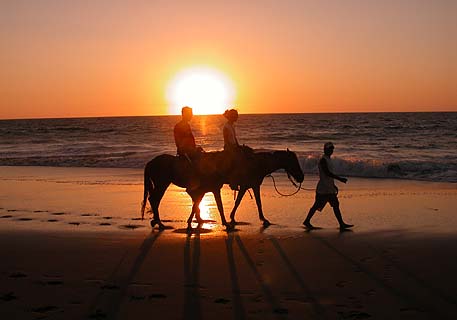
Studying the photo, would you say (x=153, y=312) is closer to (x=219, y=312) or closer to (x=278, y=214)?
(x=219, y=312)

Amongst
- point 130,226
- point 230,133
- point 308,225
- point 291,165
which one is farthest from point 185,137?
point 308,225

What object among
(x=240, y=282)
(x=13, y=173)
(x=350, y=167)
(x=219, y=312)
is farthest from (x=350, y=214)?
(x=13, y=173)

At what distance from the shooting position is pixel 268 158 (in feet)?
37.8

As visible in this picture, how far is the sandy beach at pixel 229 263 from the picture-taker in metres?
5.87

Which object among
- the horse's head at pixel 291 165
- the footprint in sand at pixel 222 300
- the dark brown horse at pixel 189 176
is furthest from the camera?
the horse's head at pixel 291 165

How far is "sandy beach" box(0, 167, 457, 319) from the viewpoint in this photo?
19.2 ft

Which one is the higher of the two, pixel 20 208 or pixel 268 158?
pixel 268 158

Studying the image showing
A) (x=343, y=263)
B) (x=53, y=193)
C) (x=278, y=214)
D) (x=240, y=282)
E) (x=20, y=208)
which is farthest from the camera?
(x=53, y=193)

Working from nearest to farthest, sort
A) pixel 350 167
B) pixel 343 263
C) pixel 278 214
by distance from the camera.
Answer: pixel 343 263, pixel 278 214, pixel 350 167

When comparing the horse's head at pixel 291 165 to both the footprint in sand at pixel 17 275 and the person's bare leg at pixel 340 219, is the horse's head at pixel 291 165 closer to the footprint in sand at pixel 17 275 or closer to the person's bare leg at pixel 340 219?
the person's bare leg at pixel 340 219

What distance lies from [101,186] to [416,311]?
542 inches

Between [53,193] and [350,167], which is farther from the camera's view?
[350,167]

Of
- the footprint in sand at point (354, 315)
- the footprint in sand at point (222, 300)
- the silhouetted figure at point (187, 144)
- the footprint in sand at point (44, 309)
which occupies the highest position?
the silhouetted figure at point (187, 144)

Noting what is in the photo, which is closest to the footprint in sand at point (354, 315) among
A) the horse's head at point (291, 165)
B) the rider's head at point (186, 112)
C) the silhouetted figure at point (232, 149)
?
the rider's head at point (186, 112)
